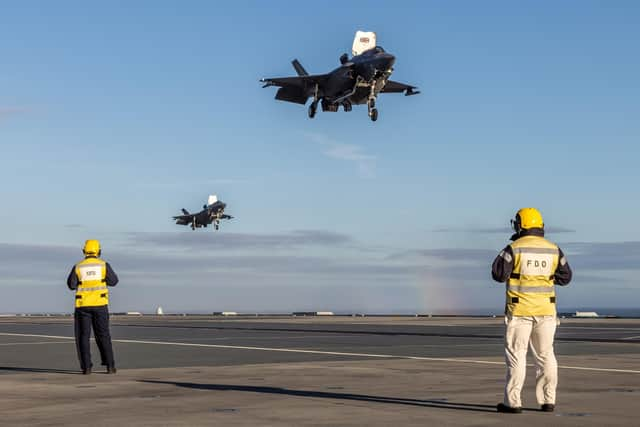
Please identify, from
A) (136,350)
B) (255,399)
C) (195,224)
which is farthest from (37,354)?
(195,224)

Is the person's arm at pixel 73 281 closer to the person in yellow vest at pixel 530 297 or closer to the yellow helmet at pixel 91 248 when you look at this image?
the yellow helmet at pixel 91 248

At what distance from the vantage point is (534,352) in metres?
12.7

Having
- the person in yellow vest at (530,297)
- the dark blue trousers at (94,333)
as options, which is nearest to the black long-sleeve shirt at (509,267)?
the person in yellow vest at (530,297)

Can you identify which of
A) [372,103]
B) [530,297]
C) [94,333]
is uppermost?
[372,103]

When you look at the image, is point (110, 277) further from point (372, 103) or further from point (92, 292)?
point (372, 103)

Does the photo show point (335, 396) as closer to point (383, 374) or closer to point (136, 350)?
point (383, 374)

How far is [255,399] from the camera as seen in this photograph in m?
13.8

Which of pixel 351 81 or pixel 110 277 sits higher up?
pixel 351 81

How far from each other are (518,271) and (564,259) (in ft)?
2.23

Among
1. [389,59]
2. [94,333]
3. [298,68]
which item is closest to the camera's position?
[94,333]

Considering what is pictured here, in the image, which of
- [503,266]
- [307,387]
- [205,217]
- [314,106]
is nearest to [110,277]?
[307,387]

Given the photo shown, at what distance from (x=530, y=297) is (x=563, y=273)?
0.58m

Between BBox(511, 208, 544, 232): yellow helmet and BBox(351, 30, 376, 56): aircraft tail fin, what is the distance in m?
39.3

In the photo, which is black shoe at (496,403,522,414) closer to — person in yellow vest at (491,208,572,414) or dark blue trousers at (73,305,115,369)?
person in yellow vest at (491,208,572,414)
